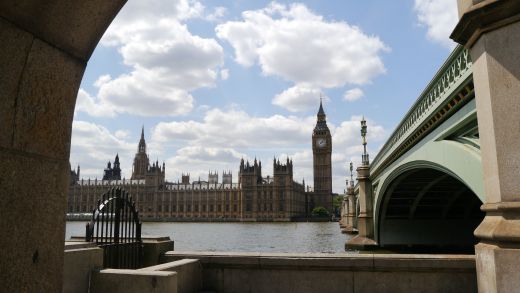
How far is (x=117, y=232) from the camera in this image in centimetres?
679

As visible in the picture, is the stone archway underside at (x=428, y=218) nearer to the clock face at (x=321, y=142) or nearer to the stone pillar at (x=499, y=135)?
the stone pillar at (x=499, y=135)

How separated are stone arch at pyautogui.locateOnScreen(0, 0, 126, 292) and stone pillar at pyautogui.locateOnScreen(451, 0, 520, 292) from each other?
3.17 meters

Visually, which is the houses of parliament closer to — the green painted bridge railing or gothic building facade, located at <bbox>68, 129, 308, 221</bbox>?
gothic building facade, located at <bbox>68, 129, 308, 221</bbox>

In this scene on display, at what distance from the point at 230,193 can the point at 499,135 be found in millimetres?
136562

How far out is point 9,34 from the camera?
2539mm

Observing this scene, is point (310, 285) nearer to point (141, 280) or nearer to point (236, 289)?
point (236, 289)

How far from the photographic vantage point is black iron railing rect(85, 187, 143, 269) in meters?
6.44

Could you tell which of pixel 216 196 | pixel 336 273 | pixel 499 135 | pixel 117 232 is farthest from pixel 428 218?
pixel 216 196

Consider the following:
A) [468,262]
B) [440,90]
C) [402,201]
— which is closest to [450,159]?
[440,90]

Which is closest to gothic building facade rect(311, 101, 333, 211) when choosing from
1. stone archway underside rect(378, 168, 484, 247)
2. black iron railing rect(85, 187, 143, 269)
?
stone archway underside rect(378, 168, 484, 247)

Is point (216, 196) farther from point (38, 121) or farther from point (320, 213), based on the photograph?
point (38, 121)

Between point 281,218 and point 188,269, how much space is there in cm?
12855

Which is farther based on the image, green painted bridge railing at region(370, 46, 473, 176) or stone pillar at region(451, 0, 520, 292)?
green painted bridge railing at region(370, 46, 473, 176)

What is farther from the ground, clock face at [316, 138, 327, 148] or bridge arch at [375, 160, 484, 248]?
clock face at [316, 138, 327, 148]
